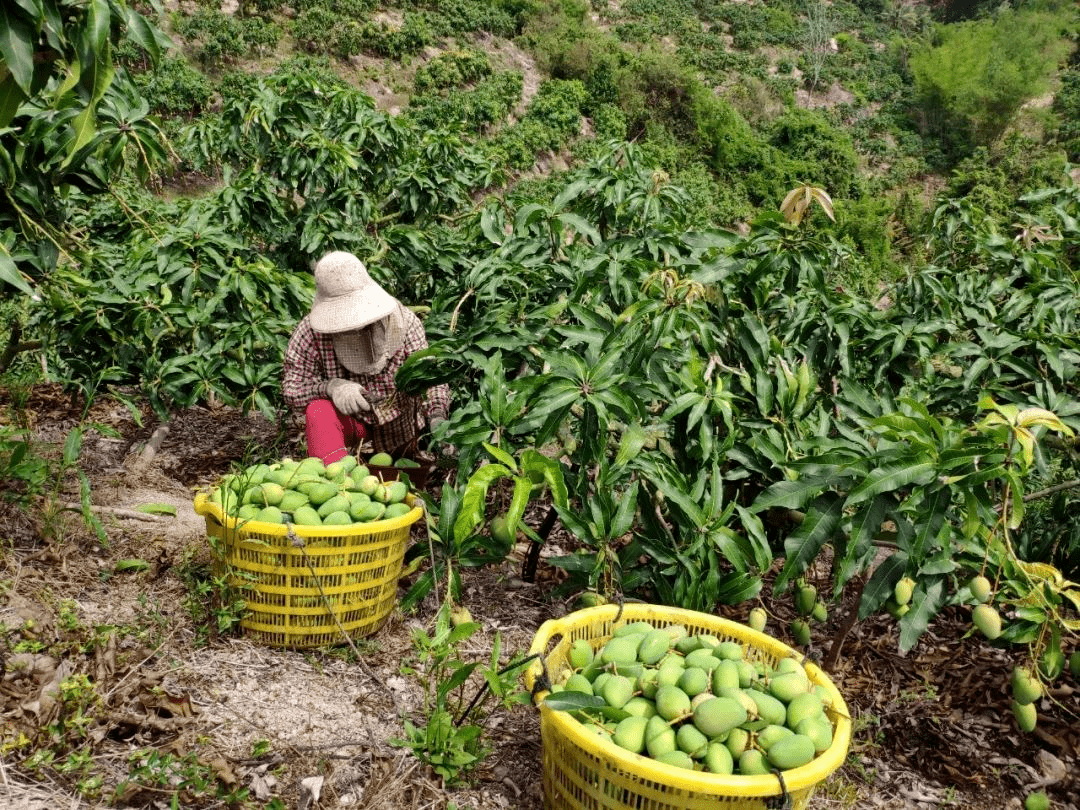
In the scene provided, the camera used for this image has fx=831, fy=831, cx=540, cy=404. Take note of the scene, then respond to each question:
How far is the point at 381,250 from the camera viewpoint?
4.11 meters

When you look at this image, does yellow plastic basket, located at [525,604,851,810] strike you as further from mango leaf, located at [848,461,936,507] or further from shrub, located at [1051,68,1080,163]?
shrub, located at [1051,68,1080,163]

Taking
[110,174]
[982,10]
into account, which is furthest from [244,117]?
[982,10]

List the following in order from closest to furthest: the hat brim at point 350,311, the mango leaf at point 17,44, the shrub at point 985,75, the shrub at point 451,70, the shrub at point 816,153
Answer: the mango leaf at point 17,44
the hat brim at point 350,311
the shrub at point 451,70
the shrub at point 816,153
the shrub at point 985,75

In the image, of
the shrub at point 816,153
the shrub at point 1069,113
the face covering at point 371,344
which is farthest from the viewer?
the shrub at point 1069,113

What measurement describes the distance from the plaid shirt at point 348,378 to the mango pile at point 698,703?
1332mm

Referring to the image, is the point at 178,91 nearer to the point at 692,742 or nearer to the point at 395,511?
the point at 395,511

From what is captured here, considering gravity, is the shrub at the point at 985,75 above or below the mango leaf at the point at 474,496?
above

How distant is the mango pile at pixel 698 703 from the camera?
143cm

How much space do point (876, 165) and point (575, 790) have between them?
2423cm

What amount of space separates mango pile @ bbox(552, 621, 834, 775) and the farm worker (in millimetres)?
1261

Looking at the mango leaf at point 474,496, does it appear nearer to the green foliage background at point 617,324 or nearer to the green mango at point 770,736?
the green foliage background at point 617,324

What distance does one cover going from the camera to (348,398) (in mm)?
2744

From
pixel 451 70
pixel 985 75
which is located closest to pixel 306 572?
pixel 451 70

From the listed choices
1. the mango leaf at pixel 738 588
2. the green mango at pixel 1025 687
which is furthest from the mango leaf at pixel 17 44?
the green mango at pixel 1025 687
